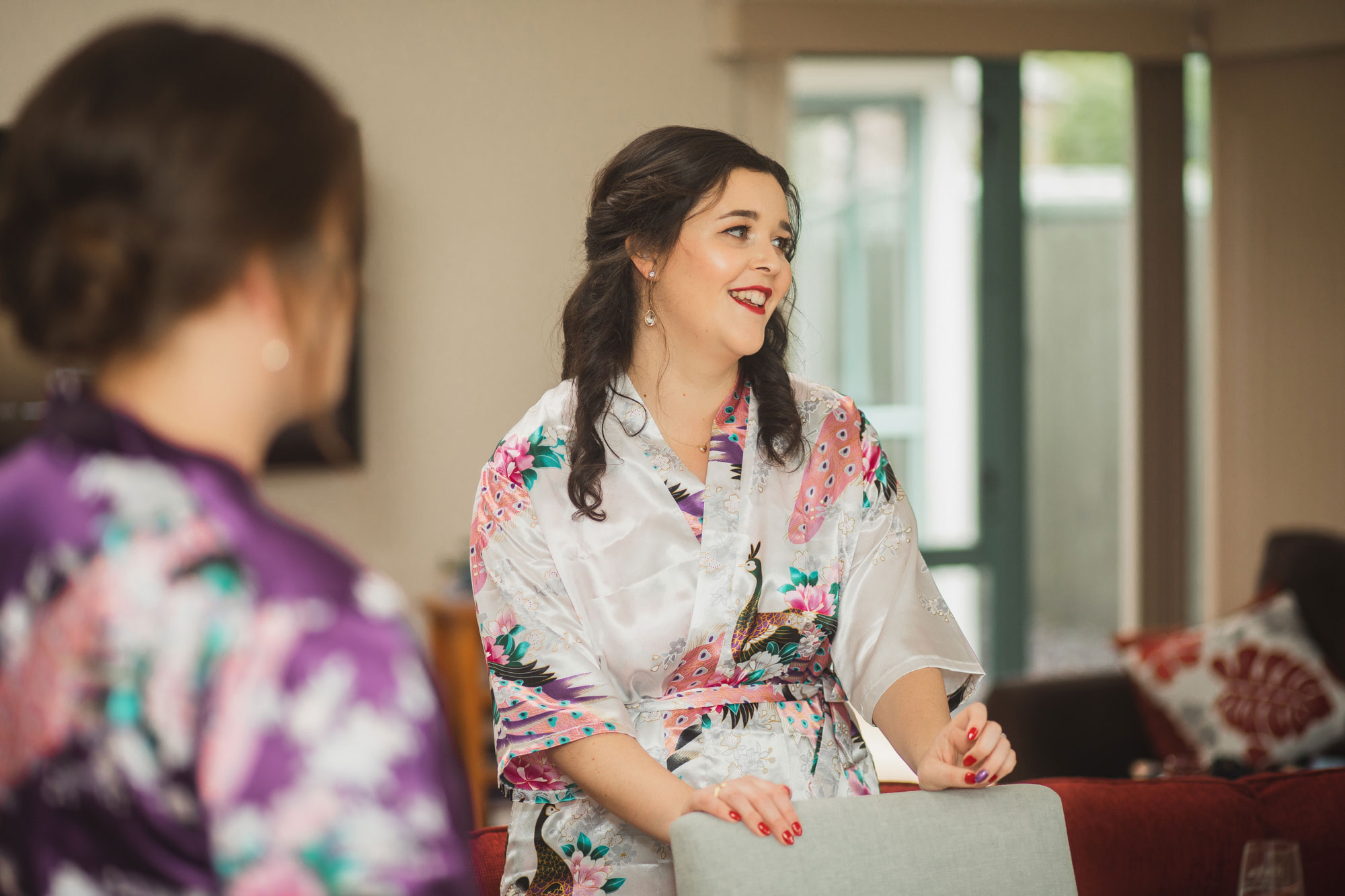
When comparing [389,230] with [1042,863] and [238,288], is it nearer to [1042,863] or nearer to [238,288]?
[1042,863]

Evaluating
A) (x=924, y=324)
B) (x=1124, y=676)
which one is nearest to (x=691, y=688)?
(x=1124, y=676)

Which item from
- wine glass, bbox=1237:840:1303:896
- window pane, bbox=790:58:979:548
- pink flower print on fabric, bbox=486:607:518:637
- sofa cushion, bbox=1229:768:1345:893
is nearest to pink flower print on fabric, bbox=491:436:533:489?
pink flower print on fabric, bbox=486:607:518:637

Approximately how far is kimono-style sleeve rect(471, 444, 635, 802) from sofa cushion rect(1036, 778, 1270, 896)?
631 mm

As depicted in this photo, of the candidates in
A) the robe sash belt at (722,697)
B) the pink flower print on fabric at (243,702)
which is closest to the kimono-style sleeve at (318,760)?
the pink flower print on fabric at (243,702)

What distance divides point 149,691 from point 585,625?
988 millimetres

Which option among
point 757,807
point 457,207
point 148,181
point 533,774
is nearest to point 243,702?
point 148,181

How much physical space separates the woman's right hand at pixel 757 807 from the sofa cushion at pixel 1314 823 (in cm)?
82

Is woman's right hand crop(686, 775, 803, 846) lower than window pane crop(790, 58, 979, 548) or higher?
lower

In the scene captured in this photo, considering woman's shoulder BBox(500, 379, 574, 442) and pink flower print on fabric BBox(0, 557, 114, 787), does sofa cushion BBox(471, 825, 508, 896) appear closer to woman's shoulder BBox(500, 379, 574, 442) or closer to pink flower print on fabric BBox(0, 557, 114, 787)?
woman's shoulder BBox(500, 379, 574, 442)

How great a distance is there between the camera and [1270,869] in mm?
1308

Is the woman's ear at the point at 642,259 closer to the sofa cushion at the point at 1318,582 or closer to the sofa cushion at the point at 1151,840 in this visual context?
the sofa cushion at the point at 1151,840

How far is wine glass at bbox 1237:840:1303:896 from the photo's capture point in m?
1.31

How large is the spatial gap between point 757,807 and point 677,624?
1.10 ft

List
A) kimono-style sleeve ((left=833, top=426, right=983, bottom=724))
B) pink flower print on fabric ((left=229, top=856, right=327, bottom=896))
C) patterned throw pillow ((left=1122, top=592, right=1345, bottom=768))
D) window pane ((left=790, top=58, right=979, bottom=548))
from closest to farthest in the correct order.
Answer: pink flower print on fabric ((left=229, top=856, right=327, bottom=896))
kimono-style sleeve ((left=833, top=426, right=983, bottom=724))
patterned throw pillow ((left=1122, top=592, right=1345, bottom=768))
window pane ((left=790, top=58, right=979, bottom=548))
